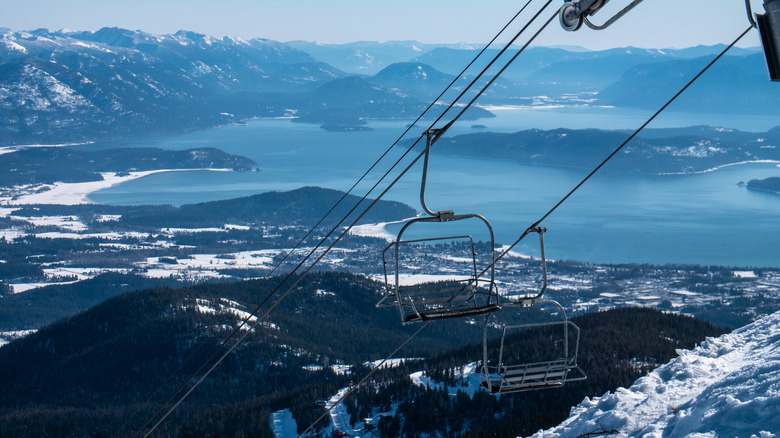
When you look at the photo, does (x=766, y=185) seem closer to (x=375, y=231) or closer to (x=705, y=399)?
(x=375, y=231)

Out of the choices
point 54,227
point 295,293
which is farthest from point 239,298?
point 54,227

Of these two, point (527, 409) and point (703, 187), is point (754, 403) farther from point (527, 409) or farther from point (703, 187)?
point (703, 187)

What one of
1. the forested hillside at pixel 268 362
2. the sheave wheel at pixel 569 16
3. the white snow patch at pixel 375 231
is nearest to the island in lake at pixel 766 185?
the white snow patch at pixel 375 231

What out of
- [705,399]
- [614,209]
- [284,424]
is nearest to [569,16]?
[705,399]

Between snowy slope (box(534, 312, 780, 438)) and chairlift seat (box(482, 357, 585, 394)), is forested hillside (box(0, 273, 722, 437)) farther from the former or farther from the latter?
chairlift seat (box(482, 357, 585, 394))

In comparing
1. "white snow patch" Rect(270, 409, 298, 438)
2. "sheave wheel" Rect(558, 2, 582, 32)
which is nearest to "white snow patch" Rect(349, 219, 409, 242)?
"white snow patch" Rect(270, 409, 298, 438)
